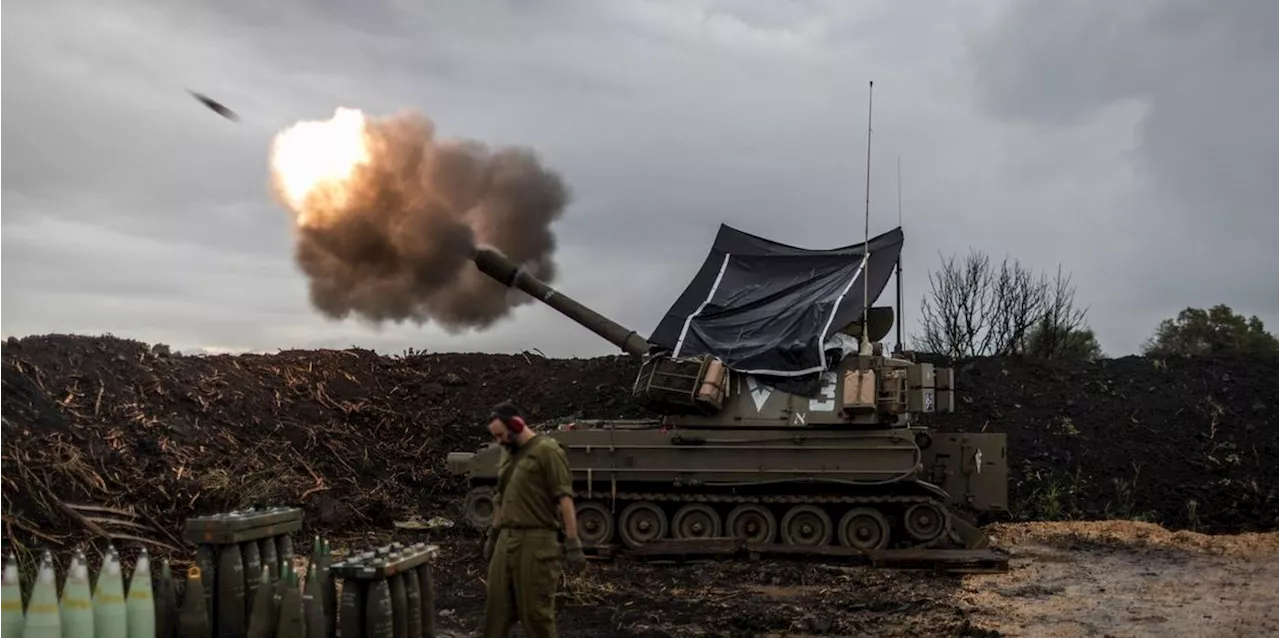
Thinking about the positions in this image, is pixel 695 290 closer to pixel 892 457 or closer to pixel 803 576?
pixel 892 457

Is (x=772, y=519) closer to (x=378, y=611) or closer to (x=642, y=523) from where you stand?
(x=642, y=523)

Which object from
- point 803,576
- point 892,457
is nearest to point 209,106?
point 803,576

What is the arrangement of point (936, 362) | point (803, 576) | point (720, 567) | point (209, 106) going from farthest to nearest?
point (936, 362) → point (720, 567) → point (803, 576) → point (209, 106)

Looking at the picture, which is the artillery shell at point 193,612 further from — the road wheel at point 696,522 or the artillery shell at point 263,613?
the road wheel at point 696,522

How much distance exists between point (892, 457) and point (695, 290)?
3.83 meters

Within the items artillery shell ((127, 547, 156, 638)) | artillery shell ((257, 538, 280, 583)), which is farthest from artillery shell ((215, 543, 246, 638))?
artillery shell ((127, 547, 156, 638))

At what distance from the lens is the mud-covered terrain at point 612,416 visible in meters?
10.8

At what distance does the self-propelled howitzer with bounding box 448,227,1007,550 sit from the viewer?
14211mm

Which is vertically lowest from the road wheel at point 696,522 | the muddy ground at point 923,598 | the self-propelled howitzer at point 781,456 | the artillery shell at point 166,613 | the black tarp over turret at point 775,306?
the muddy ground at point 923,598

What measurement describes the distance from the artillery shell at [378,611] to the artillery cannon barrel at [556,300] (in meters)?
9.01

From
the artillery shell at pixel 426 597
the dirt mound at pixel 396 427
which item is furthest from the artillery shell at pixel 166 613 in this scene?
the dirt mound at pixel 396 427

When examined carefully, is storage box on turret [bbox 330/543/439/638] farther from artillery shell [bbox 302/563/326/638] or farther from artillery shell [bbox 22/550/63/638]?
artillery shell [bbox 22/550/63/638]

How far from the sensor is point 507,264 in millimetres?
16016

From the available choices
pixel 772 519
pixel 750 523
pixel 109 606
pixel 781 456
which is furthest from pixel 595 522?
pixel 109 606
